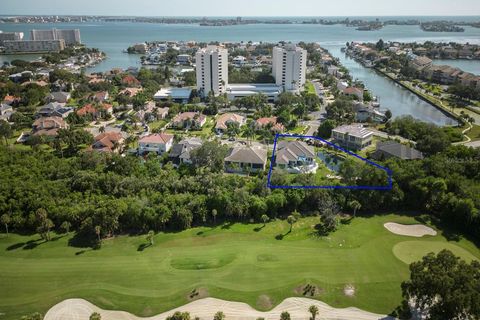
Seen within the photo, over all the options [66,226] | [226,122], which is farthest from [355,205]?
[226,122]

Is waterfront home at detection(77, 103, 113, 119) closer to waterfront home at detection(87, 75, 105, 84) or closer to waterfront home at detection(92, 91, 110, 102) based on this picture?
waterfront home at detection(92, 91, 110, 102)

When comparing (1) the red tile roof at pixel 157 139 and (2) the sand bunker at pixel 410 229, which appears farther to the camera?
(1) the red tile roof at pixel 157 139

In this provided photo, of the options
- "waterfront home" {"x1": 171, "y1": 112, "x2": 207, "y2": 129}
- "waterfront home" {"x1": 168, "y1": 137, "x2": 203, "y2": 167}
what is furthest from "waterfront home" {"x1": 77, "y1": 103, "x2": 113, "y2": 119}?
"waterfront home" {"x1": 168, "y1": 137, "x2": 203, "y2": 167}

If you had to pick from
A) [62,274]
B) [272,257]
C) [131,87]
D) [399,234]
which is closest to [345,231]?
[399,234]

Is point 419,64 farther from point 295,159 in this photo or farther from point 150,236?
point 150,236

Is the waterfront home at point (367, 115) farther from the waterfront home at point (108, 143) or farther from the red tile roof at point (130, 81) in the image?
the red tile roof at point (130, 81)

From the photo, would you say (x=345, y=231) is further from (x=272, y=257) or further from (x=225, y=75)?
(x=225, y=75)

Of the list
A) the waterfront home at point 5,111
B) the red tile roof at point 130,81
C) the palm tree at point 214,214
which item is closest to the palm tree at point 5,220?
the palm tree at point 214,214
